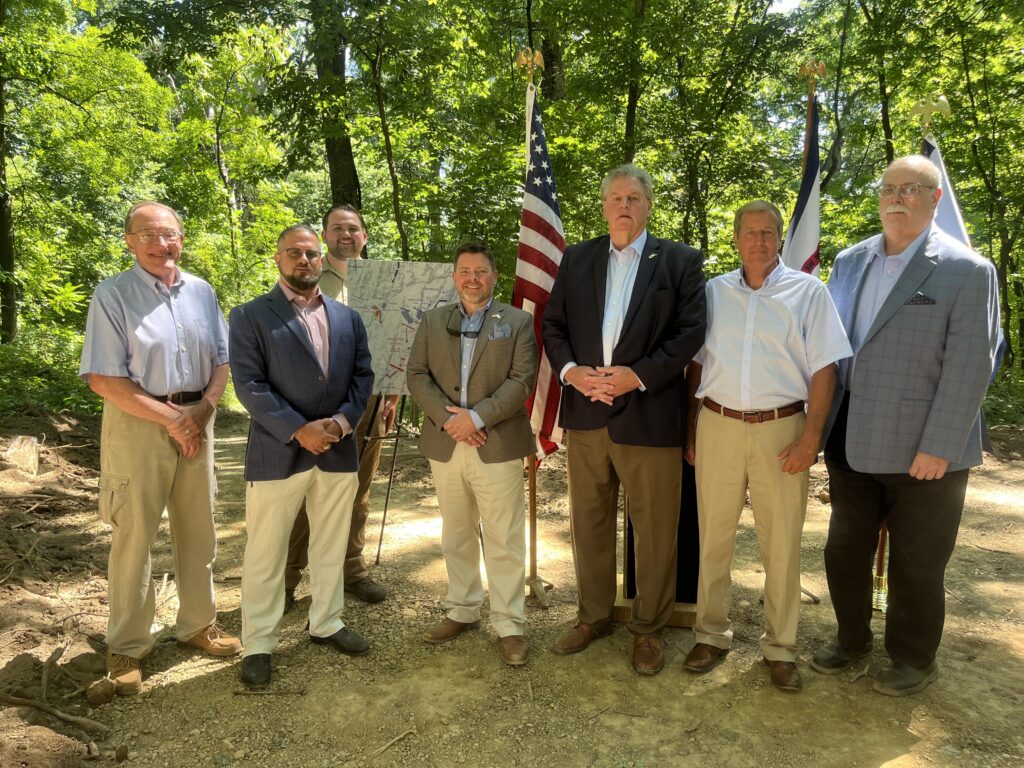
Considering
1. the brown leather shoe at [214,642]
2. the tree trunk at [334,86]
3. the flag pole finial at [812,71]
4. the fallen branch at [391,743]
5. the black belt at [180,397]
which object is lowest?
the fallen branch at [391,743]

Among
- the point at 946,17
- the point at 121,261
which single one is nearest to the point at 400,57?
the point at 946,17

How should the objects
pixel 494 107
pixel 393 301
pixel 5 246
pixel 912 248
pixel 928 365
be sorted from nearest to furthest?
pixel 928 365, pixel 912 248, pixel 393 301, pixel 494 107, pixel 5 246

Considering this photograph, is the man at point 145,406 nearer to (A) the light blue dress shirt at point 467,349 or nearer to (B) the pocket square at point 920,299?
(A) the light blue dress shirt at point 467,349

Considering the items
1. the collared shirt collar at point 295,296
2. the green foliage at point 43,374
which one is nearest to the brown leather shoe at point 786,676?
the collared shirt collar at point 295,296

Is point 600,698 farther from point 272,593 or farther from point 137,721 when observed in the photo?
point 137,721

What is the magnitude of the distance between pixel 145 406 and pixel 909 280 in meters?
3.51

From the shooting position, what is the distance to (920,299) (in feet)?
9.39

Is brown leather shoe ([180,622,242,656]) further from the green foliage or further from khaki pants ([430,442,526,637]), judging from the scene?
the green foliage

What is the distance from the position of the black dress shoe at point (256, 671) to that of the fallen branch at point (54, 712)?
0.57m

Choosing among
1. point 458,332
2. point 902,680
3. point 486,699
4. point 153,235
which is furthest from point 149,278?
point 902,680

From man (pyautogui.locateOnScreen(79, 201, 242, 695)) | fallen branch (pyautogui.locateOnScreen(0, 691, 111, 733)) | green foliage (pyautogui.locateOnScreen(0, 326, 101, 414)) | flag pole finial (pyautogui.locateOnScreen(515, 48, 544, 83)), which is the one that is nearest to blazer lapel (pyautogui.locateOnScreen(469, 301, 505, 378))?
man (pyautogui.locateOnScreen(79, 201, 242, 695))

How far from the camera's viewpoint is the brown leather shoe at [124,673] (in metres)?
3.00

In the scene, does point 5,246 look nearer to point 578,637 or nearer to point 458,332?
point 458,332

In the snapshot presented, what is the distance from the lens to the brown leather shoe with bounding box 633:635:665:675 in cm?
322
